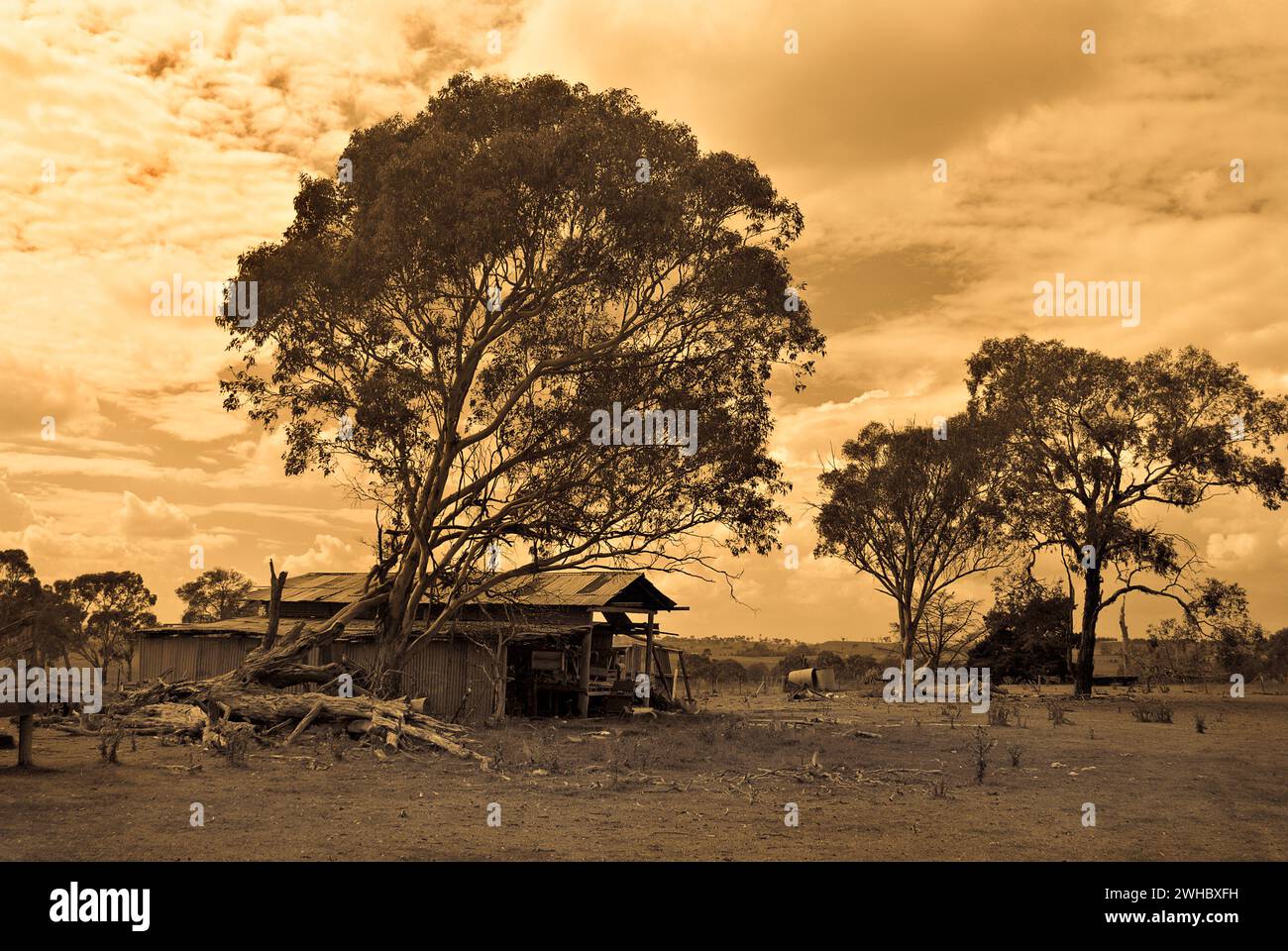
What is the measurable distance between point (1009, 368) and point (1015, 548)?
7.70 m

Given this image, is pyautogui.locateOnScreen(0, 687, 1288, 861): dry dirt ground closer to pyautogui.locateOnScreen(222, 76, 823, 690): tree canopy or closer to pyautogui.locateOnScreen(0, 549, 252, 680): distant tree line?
pyautogui.locateOnScreen(222, 76, 823, 690): tree canopy

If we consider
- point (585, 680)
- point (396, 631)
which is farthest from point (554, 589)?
point (396, 631)

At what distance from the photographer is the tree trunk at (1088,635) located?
41844 mm

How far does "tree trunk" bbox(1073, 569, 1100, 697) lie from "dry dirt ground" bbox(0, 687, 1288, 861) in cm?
1922

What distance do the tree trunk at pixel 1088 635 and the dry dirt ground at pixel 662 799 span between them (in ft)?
63.1

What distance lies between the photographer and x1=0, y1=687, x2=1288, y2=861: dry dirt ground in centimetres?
1012

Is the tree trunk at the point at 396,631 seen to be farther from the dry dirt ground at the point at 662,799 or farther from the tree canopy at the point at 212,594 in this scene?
the tree canopy at the point at 212,594

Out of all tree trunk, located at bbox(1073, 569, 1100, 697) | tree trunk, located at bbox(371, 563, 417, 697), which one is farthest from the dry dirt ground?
tree trunk, located at bbox(1073, 569, 1100, 697)

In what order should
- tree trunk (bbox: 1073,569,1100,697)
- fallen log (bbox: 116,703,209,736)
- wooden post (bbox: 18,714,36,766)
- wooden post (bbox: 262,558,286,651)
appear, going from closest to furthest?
wooden post (bbox: 18,714,36,766), fallen log (bbox: 116,703,209,736), wooden post (bbox: 262,558,286,651), tree trunk (bbox: 1073,569,1100,697)

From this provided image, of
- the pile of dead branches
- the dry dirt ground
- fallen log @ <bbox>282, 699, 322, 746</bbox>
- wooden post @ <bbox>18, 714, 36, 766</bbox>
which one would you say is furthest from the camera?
the pile of dead branches

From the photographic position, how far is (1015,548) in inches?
1751

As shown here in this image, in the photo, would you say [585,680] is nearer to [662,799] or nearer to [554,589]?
[554,589]
